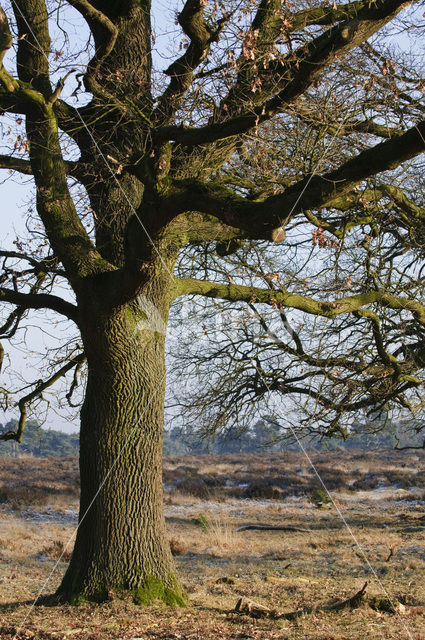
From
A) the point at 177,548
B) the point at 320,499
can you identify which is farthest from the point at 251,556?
the point at 320,499

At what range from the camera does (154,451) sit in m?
6.21

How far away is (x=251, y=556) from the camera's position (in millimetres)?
11336

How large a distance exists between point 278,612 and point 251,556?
19.4ft

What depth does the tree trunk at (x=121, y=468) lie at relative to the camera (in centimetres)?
578

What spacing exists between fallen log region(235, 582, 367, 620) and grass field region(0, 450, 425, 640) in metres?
0.05

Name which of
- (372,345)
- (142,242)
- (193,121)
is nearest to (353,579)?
(372,345)

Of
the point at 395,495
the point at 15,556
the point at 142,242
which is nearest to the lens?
the point at 142,242

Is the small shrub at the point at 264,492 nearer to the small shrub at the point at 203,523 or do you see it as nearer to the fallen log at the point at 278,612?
the small shrub at the point at 203,523

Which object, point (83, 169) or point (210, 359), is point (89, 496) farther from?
point (210, 359)

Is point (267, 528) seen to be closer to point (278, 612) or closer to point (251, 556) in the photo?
point (251, 556)

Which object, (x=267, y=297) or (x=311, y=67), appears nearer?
(x=311, y=67)

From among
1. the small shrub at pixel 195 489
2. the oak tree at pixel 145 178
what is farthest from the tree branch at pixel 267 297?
the small shrub at pixel 195 489

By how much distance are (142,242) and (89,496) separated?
8.18 ft

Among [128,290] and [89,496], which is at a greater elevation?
[128,290]
